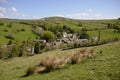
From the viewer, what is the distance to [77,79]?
908 cm

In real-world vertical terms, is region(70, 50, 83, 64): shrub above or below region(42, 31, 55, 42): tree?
above

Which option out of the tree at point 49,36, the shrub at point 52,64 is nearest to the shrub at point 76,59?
the shrub at point 52,64

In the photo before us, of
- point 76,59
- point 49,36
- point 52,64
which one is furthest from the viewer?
point 49,36

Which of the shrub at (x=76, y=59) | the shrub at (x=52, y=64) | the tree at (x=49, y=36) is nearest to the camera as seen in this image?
the shrub at (x=52, y=64)

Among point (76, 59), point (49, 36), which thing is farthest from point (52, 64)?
point (49, 36)

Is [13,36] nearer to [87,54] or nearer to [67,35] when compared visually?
[67,35]

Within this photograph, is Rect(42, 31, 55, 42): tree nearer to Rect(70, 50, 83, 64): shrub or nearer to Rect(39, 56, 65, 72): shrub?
Rect(70, 50, 83, 64): shrub

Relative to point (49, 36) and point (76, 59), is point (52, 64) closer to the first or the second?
point (76, 59)

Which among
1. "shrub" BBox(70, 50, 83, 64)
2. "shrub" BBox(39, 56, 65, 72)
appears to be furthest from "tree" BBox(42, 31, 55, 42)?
"shrub" BBox(39, 56, 65, 72)

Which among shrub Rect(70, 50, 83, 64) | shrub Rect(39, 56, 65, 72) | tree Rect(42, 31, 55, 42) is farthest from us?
tree Rect(42, 31, 55, 42)

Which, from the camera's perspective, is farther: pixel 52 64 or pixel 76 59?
pixel 76 59

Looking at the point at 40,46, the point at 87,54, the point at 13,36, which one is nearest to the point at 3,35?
the point at 13,36

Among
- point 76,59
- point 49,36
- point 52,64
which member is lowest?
point 49,36

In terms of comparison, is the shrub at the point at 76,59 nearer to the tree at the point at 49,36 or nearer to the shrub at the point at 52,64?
the shrub at the point at 52,64
